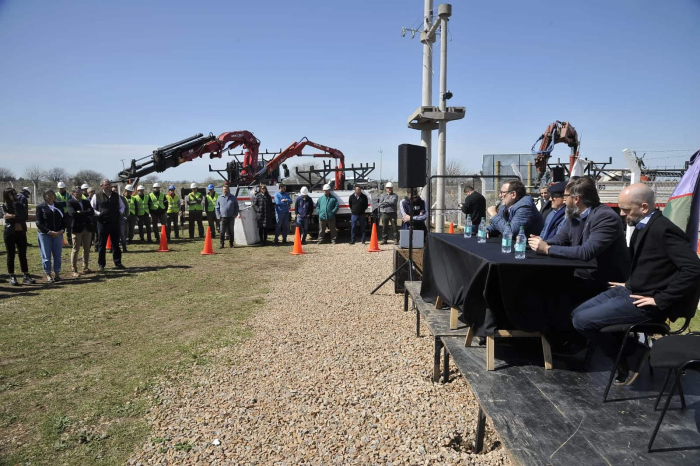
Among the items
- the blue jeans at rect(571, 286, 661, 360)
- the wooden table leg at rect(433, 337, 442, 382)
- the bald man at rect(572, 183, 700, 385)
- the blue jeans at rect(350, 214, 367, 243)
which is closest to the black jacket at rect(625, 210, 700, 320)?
the bald man at rect(572, 183, 700, 385)

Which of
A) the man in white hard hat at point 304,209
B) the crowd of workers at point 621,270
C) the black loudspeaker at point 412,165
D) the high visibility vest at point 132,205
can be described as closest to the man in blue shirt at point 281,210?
the man in white hard hat at point 304,209

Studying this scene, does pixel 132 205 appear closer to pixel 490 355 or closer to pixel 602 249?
pixel 490 355

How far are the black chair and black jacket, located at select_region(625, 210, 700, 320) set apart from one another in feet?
0.77

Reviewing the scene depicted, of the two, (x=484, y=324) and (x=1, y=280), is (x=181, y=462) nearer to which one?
(x=484, y=324)

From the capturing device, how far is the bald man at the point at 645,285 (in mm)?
3029

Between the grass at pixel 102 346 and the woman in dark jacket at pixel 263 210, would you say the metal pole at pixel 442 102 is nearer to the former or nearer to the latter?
the woman in dark jacket at pixel 263 210

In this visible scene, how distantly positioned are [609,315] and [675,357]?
23.4 inches

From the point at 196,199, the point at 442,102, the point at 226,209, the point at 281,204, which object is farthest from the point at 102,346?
the point at 442,102

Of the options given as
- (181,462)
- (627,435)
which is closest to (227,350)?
(181,462)

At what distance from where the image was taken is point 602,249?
3592 millimetres

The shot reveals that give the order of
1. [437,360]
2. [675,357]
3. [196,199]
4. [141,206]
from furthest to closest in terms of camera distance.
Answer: [196,199] < [141,206] < [437,360] < [675,357]

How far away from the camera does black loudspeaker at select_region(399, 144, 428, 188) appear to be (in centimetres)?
674

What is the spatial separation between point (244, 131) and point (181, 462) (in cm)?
1610

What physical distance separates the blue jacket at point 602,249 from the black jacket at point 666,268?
346 millimetres
